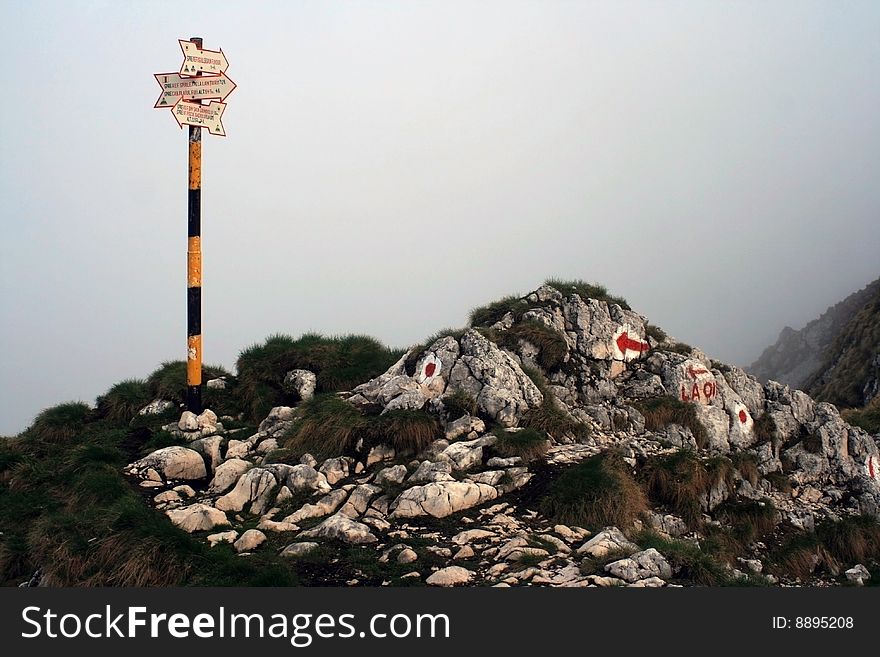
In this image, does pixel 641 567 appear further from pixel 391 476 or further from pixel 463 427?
pixel 463 427

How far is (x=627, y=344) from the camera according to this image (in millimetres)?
21094

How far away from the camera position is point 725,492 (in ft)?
56.7

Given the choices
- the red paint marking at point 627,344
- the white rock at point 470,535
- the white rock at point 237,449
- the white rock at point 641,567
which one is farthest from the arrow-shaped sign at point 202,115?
the white rock at point 641,567

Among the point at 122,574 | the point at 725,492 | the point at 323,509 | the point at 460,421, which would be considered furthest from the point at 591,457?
the point at 122,574

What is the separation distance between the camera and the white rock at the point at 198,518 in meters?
13.4

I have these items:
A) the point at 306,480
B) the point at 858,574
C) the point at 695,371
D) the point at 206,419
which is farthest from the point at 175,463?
the point at 858,574

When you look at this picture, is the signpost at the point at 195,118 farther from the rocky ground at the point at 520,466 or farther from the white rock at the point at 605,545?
the white rock at the point at 605,545

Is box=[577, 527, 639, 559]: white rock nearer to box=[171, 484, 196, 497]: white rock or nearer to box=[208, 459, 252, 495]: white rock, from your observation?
box=[208, 459, 252, 495]: white rock

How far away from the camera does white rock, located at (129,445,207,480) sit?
53.0 ft

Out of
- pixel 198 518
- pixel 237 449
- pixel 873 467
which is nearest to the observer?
pixel 198 518

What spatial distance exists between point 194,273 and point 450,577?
12183 millimetres

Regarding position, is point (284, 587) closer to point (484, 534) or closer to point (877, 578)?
point (484, 534)

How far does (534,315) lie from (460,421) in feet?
19.0

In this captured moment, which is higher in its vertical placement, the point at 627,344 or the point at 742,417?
the point at 627,344
